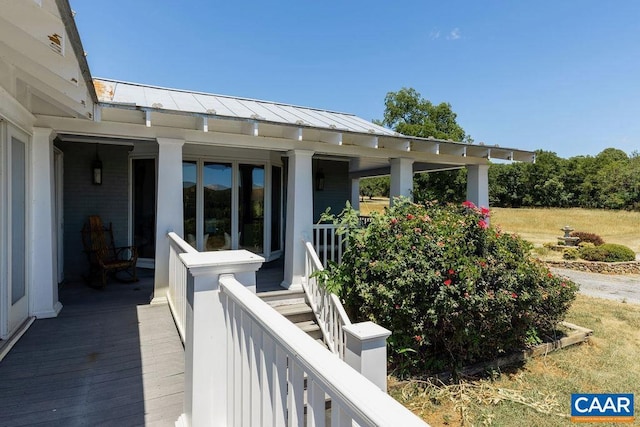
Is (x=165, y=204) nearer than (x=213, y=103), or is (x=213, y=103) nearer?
(x=165, y=204)

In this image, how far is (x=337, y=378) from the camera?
83 centimetres

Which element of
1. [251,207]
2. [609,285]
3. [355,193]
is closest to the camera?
[251,207]

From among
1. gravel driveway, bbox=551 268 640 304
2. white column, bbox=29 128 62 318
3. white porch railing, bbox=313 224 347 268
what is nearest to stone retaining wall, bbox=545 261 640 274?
gravel driveway, bbox=551 268 640 304

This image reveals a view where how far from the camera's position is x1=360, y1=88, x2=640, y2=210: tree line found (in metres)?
25.0

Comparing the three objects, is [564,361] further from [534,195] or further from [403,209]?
[534,195]

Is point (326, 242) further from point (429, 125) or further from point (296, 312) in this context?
point (429, 125)

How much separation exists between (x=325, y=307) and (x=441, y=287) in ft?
5.15

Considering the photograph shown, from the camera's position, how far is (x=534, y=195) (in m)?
33.6

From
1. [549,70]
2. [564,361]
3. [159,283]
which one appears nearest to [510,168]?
[549,70]

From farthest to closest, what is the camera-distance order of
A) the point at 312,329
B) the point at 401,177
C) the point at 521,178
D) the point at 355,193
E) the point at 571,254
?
the point at 521,178
the point at 571,254
the point at 355,193
the point at 401,177
the point at 312,329

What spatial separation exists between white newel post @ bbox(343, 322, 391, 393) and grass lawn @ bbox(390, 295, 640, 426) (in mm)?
2346

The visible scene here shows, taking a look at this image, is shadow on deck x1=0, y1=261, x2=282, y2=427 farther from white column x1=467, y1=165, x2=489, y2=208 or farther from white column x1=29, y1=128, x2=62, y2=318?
white column x1=467, y1=165, x2=489, y2=208

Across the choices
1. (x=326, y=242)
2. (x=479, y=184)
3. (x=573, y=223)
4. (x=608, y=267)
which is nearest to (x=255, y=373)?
(x=326, y=242)

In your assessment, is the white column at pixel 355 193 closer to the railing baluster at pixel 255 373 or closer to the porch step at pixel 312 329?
the porch step at pixel 312 329
